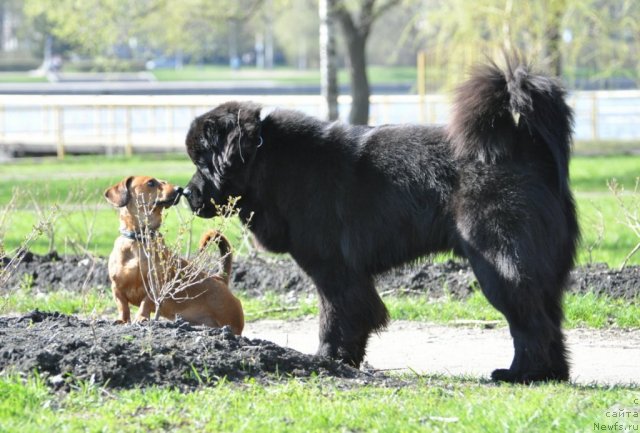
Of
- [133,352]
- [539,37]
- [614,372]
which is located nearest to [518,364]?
[614,372]

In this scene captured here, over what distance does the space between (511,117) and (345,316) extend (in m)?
1.63

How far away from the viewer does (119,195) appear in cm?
707

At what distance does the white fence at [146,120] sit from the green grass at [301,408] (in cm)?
2244

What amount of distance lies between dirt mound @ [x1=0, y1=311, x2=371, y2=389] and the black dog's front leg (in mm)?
420

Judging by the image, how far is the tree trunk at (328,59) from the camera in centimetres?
2297

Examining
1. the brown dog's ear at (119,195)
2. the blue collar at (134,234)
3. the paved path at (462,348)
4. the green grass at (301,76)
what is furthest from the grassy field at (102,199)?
the green grass at (301,76)

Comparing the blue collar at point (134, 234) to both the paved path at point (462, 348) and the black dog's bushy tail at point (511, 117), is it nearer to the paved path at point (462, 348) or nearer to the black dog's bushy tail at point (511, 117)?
the paved path at point (462, 348)

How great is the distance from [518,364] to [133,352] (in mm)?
2281

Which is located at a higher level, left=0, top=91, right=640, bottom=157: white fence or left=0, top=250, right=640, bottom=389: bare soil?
left=0, top=91, right=640, bottom=157: white fence

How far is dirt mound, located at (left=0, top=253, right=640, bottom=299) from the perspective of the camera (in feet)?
28.9

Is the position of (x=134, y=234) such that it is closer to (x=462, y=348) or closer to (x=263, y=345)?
(x=263, y=345)

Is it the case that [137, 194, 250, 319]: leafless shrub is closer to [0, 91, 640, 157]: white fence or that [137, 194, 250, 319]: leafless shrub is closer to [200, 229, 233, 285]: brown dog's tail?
[200, 229, 233, 285]: brown dog's tail

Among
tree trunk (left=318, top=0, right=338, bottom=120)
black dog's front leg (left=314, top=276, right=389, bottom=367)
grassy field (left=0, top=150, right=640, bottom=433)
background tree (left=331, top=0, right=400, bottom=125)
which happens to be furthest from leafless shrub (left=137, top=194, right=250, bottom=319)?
background tree (left=331, top=0, right=400, bottom=125)

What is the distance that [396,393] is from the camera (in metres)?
5.39
